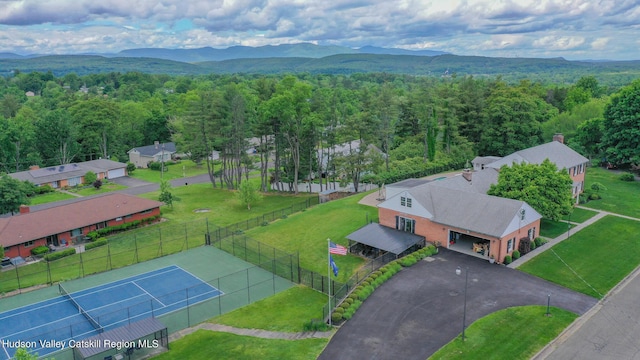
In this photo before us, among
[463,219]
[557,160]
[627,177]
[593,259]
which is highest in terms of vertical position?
[557,160]

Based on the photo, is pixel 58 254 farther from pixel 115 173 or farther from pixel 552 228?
pixel 552 228

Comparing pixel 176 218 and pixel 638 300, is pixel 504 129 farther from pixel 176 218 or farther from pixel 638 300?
pixel 176 218

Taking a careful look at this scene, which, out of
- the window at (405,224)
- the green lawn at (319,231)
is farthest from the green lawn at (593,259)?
the green lawn at (319,231)

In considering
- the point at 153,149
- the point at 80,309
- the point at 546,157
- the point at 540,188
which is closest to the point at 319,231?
the point at 540,188

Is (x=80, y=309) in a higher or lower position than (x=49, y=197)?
higher

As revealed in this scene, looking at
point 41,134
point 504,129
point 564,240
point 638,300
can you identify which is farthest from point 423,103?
point 41,134
